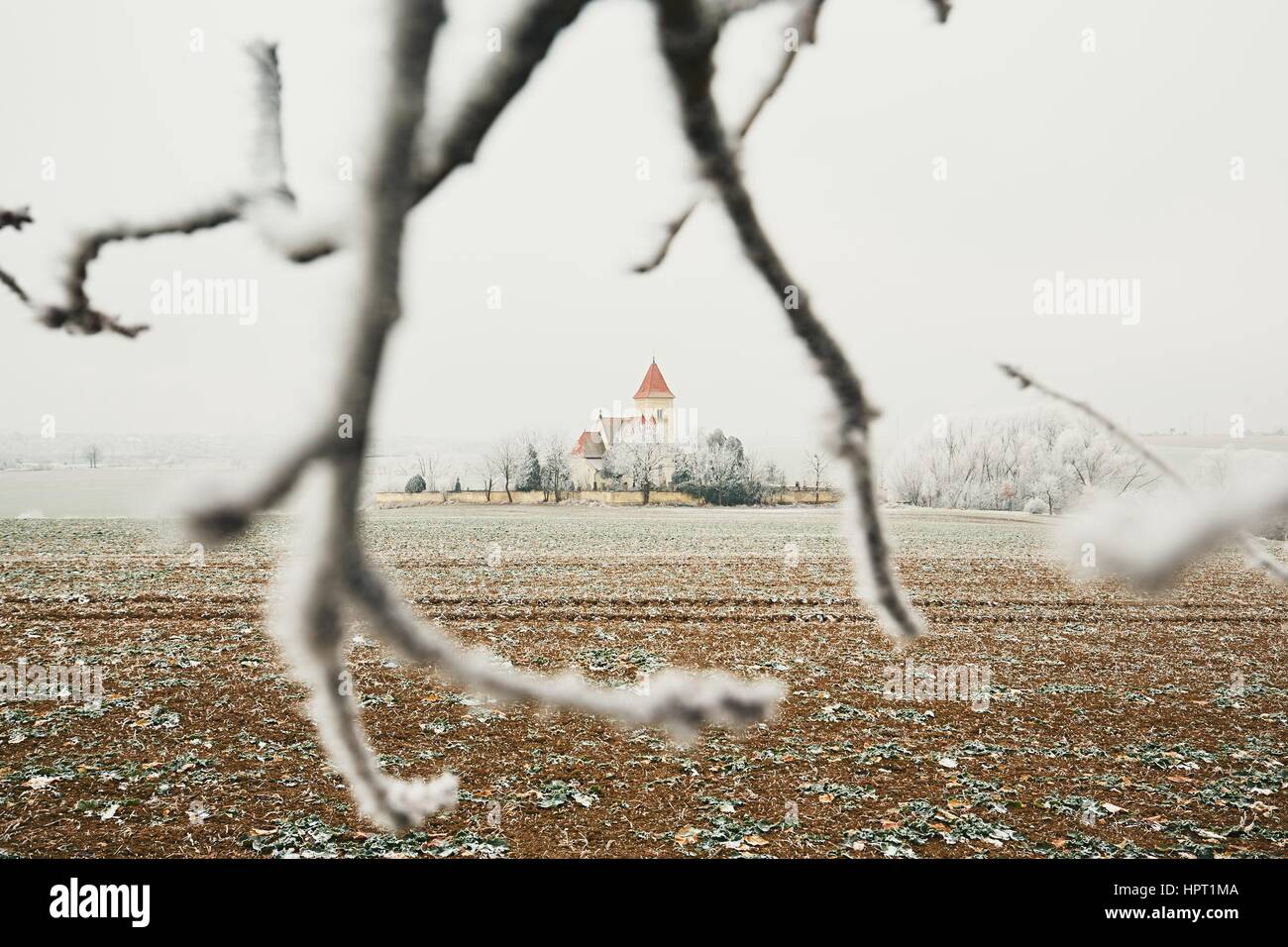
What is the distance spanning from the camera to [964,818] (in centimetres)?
366

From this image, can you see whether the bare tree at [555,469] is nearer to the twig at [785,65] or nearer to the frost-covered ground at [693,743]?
the frost-covered ground at [693,743]

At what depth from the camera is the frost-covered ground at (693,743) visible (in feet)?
11.5

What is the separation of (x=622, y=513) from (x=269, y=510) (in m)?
19.2

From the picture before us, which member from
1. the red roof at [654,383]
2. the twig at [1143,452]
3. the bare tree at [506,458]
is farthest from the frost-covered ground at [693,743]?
the bare tree at [506,458]

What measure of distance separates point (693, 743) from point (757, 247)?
4463 mm

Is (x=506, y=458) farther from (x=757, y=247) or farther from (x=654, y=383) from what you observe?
(x=757, y=247)

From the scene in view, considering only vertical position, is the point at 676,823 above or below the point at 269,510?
below

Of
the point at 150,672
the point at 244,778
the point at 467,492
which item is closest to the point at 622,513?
the point at 467,492

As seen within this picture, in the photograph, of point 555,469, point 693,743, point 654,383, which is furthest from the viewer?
point 555,469

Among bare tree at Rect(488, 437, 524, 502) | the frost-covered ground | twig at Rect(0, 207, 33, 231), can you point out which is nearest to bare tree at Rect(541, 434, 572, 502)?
bare tree at Rect(488, 437, 524, 502)

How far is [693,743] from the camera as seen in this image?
4.45 m

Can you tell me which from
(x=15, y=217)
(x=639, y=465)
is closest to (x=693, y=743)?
(x=15, y=217)

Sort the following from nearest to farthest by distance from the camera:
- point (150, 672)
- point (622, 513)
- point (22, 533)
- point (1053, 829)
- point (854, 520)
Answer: point (854, 520) < point (1053, 829) < point (150, 672) < point (22, 533) < point (622, 513)
